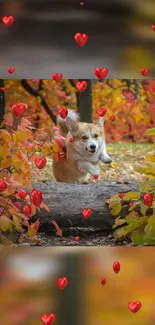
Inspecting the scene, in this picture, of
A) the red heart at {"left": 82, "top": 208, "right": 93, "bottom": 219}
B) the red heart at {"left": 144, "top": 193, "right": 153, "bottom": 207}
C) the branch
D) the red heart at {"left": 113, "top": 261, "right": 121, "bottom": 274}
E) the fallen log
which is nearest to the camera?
the red heart at {"left": 113, "top": 261, "right": 121, "bottom": 274}

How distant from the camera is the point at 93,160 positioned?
3.11 metres

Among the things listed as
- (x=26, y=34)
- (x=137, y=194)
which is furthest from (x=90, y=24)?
(x=137, y=194)

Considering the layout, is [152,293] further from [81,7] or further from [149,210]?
[81,7]

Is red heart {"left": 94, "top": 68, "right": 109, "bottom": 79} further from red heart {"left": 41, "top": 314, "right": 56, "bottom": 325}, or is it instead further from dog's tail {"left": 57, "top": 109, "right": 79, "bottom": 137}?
dog's tail {"left": 57, "top": 109, "right": 79, "bottom": 137}

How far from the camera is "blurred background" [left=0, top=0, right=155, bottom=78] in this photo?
5.61 ft

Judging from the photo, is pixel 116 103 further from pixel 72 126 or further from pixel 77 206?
pixel 77 206

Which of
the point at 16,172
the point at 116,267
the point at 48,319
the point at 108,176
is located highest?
the point at 108,176

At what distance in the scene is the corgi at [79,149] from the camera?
9.78 feet

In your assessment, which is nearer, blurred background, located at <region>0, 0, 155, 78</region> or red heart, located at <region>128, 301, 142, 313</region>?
red heart, located at <region>128, 301, 142, 313</region>

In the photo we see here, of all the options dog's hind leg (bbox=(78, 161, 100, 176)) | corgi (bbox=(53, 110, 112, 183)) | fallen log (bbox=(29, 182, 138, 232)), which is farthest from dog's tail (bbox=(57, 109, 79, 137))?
fallen log (bbox=(29, 182, 138, 232))

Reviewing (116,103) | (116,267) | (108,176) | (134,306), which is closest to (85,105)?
(108,176)

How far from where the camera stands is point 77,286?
1.47 metres

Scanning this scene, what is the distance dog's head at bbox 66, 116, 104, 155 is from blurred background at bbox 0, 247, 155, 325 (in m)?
1.42

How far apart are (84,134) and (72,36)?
129 centimetres
